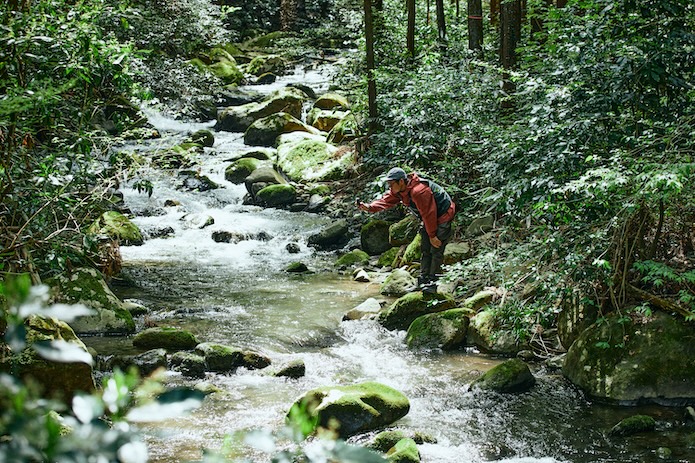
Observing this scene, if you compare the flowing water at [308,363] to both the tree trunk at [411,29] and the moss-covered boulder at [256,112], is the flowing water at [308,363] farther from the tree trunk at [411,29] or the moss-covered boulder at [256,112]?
the moss-covered boulder at [256,112]

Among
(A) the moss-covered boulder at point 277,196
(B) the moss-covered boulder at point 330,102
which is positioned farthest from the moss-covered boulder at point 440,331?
(B) the moss-covered boulder at point 330,102

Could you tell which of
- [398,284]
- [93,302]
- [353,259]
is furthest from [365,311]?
[93,302]

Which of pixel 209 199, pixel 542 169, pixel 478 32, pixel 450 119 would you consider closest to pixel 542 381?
pixel 542 169

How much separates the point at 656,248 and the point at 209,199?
42.5ft

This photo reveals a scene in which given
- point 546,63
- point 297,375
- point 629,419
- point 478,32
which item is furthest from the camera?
point 478,32

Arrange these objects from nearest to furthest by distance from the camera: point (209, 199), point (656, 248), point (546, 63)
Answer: point (656, 248) → point (546, 63) → point (209, 199)

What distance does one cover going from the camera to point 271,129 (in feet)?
70.8

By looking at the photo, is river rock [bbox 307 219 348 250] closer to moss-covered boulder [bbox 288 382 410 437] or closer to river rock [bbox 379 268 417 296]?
river rock [bbox 379 268 417 296]

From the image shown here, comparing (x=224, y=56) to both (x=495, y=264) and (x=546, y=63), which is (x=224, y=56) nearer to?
(x=546, y=63)

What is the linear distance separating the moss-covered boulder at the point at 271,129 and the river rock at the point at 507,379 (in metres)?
15.7

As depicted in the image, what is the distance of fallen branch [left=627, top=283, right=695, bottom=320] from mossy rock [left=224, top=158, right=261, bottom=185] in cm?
1339

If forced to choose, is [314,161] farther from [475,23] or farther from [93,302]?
[93,302]

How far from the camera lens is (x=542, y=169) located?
715 centimetres

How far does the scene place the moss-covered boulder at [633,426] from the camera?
18.0ft
